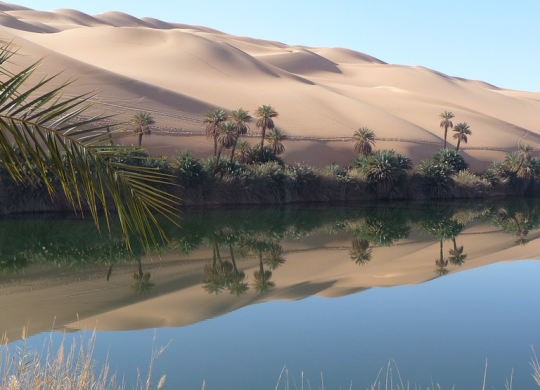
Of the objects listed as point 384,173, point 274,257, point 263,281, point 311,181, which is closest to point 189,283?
point 263,281

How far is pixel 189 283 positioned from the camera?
1547 cm

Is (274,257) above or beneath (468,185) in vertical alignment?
beneath

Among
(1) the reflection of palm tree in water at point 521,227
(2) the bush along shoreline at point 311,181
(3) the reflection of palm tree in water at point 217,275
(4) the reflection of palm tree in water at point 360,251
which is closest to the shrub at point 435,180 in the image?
(2) the bush along shoreline at point 311,181

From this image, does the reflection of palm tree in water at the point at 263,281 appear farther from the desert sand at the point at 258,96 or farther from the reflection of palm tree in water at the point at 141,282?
the desert sand at the point at 258,96

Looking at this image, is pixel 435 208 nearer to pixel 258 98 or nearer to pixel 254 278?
pixel 254 278

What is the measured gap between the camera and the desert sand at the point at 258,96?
4966 centimetres

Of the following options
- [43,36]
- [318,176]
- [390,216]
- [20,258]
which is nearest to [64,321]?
[20,258]

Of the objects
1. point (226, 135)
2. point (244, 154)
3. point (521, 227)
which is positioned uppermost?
point (226, 135)

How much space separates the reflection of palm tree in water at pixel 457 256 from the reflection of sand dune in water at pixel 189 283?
0.59 ft

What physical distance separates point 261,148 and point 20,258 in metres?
20.7

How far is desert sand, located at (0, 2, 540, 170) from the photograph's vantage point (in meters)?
49.7

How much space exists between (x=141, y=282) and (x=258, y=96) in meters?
48.7

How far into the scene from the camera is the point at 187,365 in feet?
30.8

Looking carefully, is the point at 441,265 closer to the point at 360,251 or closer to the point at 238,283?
the point at 360,251
